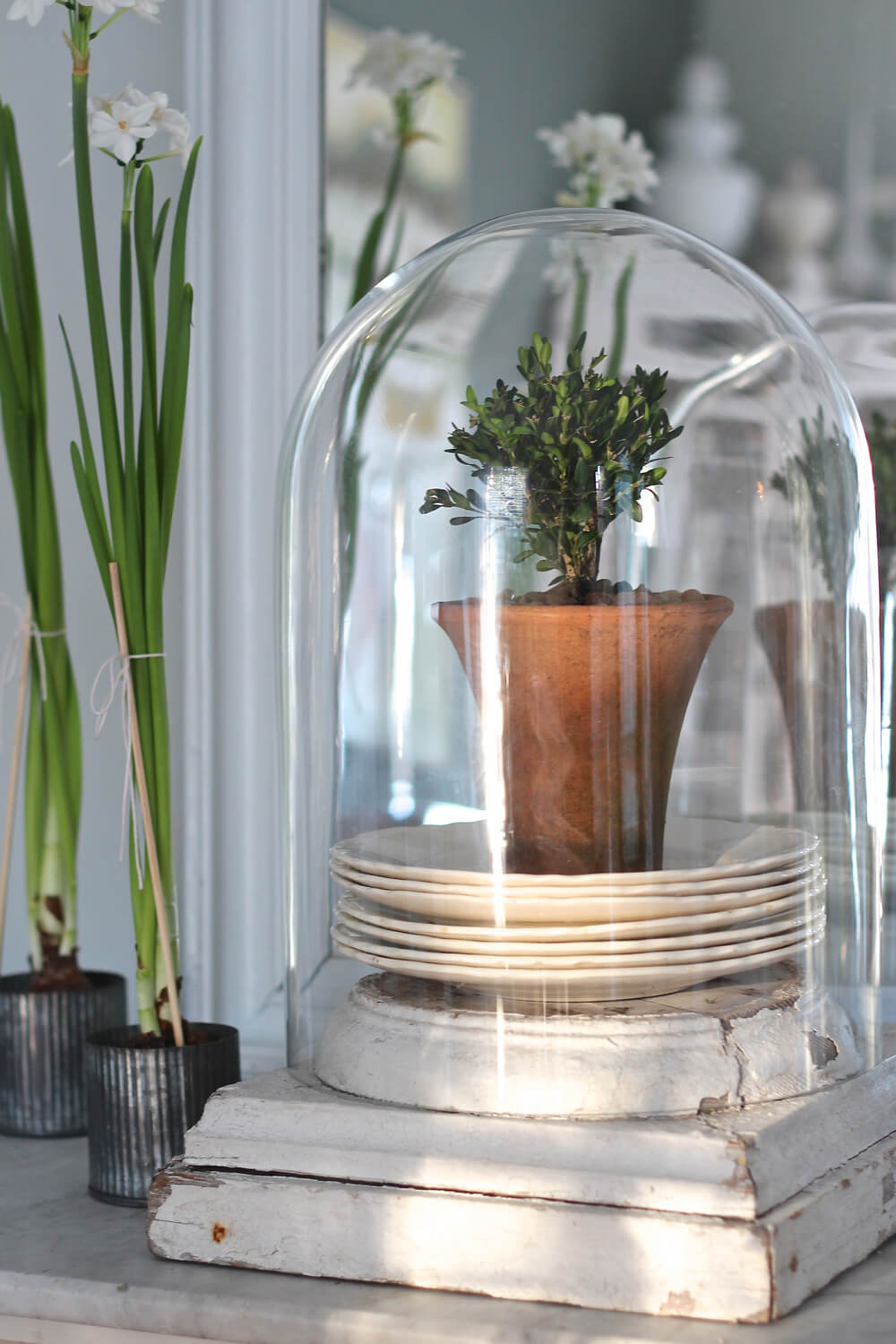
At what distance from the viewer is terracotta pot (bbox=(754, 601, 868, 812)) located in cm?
93

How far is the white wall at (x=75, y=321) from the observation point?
1.27 m

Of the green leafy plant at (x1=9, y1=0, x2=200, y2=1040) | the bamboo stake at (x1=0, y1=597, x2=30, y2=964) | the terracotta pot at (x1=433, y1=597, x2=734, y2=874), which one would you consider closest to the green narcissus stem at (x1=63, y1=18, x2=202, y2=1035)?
the green leafy plant at (x1=9, y1=0, x2=200, y2=1040)

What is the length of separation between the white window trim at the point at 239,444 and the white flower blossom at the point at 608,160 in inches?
9.6

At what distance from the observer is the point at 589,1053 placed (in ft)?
Answer: 2.43

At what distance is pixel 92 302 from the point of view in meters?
0.94

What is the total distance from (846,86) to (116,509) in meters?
0.69

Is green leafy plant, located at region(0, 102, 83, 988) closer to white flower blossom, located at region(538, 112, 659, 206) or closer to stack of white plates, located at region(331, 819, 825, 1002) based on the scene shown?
stack of white plates, located at region(331, 819, 825, 1002)

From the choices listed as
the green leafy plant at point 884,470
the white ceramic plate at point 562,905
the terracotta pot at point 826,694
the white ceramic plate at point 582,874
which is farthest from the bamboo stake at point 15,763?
the green leafy plant at point 884,470

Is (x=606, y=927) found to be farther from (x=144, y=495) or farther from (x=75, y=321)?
(x=75, y=321)

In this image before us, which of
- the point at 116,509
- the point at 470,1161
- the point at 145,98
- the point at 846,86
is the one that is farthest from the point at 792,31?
the point at 470,1161

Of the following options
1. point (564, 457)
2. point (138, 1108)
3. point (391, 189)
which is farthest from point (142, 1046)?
point (391, 189)

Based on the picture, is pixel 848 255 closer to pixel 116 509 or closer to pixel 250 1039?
pixel 116 509

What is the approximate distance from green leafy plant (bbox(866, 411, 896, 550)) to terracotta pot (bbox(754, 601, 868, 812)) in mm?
181

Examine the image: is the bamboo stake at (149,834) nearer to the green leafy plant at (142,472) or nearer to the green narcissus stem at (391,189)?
the green leafy plant at (142,472)
